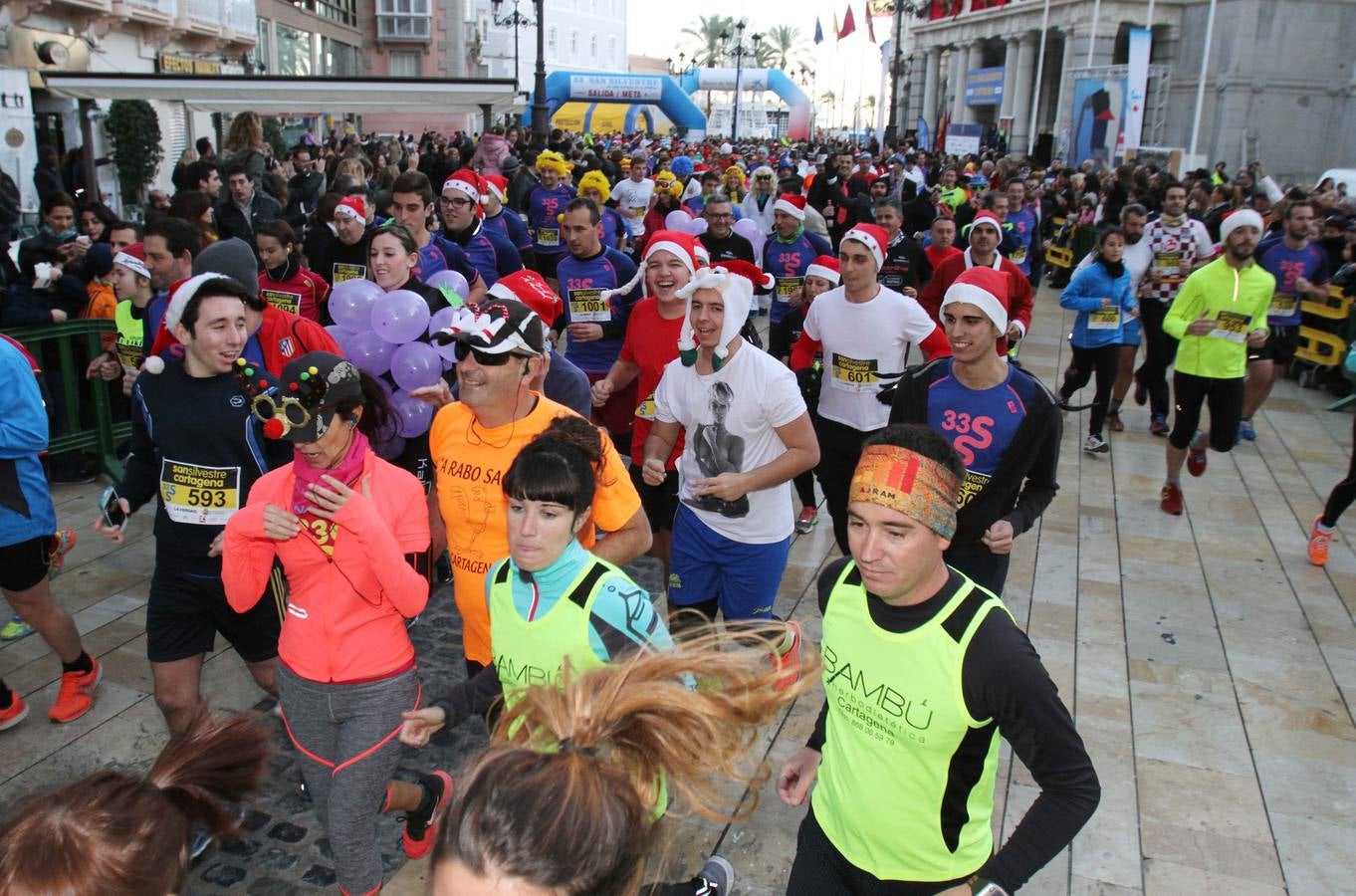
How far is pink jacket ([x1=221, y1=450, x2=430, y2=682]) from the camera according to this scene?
3.18m

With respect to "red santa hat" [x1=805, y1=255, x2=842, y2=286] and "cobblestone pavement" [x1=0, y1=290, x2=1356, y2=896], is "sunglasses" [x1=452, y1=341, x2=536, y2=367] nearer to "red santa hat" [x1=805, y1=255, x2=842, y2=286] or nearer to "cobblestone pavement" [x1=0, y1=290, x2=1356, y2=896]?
"cobblestone pavement" [x1=0, y1=290, x2=1356, y2=896]

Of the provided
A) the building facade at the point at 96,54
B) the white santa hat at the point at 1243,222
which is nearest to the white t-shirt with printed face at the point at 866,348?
the white santa hat at the point at 1243,222

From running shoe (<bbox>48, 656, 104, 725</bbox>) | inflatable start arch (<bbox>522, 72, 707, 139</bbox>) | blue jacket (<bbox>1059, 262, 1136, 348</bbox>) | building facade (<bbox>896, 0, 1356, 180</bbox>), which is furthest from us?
inflatable start arch (<bbox>522, 72, 707, 139</bbox>)

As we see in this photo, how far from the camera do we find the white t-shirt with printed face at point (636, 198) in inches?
557

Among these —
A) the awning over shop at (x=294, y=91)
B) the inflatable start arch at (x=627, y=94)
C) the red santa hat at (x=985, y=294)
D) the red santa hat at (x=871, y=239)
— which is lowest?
the red santa hat at (x=985, y=294)

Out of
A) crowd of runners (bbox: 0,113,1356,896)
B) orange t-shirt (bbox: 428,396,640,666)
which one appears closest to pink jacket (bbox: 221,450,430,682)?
crowd of runners (bbox: 0,113,1356,896)

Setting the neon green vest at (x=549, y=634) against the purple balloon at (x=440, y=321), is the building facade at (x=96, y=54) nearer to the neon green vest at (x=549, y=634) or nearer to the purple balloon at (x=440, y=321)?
the purple balloon at (x=440, y=321)

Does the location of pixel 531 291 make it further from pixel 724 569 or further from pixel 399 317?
pixel 724 569

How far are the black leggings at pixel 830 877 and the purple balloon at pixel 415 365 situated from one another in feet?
10.5

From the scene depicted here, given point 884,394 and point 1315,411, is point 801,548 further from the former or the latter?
point 1315,411

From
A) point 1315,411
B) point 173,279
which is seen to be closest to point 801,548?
point 173,279

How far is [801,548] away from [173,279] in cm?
438

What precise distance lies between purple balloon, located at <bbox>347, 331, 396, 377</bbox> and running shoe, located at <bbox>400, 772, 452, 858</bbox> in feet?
7.83

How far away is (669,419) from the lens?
4.71 metres
